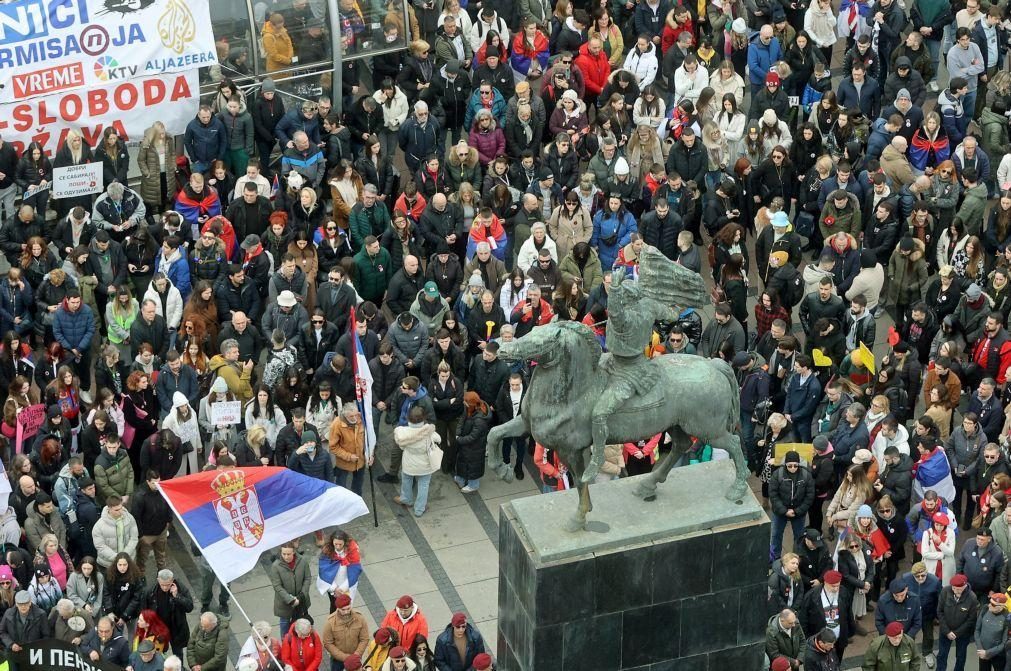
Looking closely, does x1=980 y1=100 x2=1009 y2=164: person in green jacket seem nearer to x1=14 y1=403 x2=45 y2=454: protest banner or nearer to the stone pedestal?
the stone pedestal

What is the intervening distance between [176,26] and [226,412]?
8.95 metres

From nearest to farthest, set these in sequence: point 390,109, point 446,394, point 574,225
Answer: point 446,394 < point 574,225 < point 390,109

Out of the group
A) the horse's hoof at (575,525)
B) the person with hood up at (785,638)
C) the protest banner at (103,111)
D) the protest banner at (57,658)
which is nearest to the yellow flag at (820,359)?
the person with hood up at (785,638)

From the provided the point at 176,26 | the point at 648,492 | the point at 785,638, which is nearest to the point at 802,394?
the point at 785,638

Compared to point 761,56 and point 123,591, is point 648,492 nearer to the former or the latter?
point 123,591

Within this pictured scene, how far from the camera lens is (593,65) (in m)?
42.2

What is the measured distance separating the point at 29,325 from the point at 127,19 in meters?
6.16

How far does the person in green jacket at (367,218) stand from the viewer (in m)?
37.2

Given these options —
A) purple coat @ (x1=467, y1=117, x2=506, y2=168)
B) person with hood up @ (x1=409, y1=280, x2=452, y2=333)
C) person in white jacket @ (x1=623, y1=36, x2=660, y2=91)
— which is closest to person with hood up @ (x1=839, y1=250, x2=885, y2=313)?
person with hood up @ (x1=409, y1=280, x2=452, y2=333)

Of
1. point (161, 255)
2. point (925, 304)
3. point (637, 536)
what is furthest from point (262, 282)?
point (637, 536)

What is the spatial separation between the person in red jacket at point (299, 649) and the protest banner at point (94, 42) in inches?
499

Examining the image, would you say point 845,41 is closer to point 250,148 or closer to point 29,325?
point 250,148

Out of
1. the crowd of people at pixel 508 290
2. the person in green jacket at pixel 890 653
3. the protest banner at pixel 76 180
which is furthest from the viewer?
the protest banner at pixel 76 180

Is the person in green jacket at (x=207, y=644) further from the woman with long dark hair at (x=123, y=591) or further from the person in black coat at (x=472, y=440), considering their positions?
the person in black coat at (x=472, y=440)
